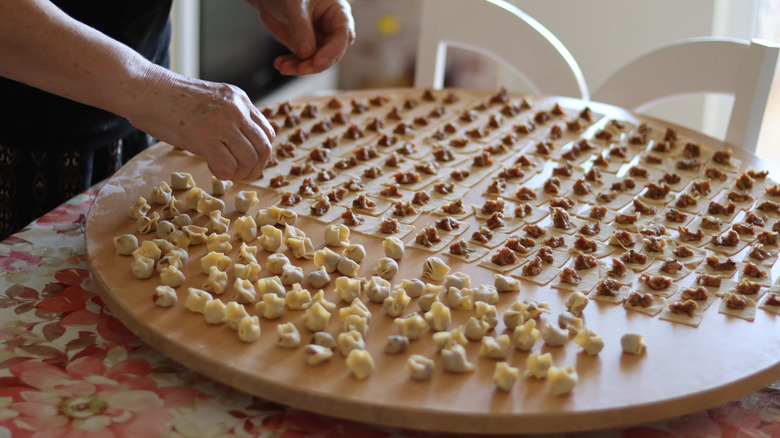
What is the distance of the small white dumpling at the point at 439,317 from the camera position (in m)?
1.04

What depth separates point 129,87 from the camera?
1.14 meters

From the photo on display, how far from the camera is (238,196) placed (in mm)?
1368

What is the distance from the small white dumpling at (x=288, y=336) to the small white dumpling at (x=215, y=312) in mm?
84

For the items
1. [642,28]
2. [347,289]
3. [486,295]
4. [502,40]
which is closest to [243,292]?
[347,289]

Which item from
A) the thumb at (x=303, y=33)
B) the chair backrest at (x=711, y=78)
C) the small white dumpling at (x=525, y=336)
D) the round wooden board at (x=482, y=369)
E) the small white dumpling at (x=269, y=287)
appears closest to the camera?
the round wooden board at (x=482, y=369)

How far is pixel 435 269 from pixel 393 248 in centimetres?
9

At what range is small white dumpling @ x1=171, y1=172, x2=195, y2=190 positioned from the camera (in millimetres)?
1416

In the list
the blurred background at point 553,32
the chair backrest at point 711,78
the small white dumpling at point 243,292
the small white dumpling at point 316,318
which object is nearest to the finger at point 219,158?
the small white dumpling at point 243,292

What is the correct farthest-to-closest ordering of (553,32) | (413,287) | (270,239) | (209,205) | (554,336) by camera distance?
(553,32) < (209,205) < (270,239) < (413,287) < (554,336)

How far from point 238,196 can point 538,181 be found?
618 millimetres

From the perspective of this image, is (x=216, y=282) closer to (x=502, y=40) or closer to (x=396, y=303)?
(x=396, y=303)

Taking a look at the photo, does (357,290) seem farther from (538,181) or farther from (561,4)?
(561,4)

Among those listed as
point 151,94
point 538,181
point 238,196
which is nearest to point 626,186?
point 538,181

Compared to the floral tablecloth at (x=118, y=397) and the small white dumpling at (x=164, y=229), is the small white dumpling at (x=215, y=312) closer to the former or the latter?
the floral tablecloth at (x=118, y=397)
